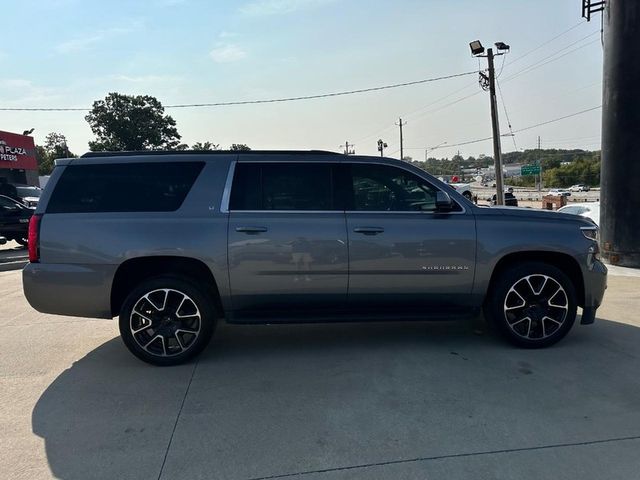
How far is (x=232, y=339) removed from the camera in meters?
5.20

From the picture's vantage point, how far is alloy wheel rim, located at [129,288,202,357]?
4.36 m

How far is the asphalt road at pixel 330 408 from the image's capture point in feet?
9.39

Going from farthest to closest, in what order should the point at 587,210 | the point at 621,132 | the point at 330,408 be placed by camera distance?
the point at 587,210, the point at 621,132, the point at 330,408

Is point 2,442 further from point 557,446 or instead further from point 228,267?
point 557,446

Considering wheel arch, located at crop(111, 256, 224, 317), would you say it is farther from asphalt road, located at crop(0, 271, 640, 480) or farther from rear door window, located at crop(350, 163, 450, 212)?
rear door window, located at crop(350, 163, 450, 212)

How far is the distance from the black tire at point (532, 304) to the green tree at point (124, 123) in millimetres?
72730

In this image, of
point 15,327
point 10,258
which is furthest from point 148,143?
point 15,327

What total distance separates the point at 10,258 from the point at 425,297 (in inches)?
473

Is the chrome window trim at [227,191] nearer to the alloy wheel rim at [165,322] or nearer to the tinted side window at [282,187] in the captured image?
the tinted side window at [282,187]

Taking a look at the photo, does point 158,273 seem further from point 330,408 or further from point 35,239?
point 330,408

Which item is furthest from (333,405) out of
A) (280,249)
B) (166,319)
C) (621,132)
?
(621,132)

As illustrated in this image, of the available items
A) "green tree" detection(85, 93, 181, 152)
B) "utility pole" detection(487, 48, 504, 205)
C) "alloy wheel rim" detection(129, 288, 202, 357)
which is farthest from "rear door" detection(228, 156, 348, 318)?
"green tree" detection(85, 93, 181, 152)

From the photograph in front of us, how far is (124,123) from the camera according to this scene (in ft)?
238

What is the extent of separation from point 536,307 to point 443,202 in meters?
1.39
